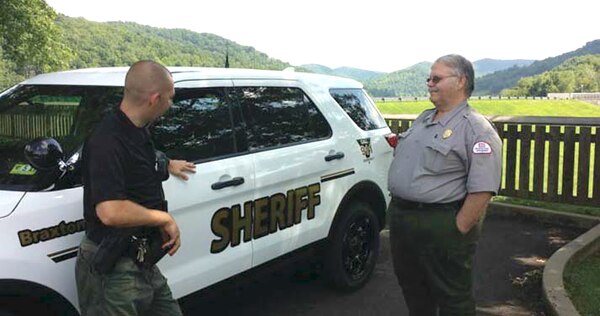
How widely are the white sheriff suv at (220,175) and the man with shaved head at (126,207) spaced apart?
0.23m

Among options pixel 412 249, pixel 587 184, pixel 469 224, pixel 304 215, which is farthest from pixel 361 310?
pixel 587 184

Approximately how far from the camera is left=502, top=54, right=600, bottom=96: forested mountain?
99.0m

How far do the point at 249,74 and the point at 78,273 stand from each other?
1921mm

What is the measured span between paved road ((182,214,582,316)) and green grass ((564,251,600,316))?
259 mm

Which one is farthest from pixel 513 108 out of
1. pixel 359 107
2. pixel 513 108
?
pixel 359 107

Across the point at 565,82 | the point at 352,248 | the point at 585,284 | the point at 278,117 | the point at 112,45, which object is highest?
the point at 112,45

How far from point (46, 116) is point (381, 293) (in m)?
2.95

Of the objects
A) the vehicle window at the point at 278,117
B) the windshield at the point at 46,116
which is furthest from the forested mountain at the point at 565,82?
the windshield at the point at 46,116

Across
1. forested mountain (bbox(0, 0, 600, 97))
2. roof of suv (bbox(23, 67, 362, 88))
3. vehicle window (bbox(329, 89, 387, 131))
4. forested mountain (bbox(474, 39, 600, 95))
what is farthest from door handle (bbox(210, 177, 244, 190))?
forested mountain (bbox(474, 39, 600, 95))

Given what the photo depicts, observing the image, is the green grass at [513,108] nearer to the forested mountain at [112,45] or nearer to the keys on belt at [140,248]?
the forested mountain at [112,45]

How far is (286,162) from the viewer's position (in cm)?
376

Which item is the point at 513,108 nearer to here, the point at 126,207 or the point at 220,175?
the point at 220,175

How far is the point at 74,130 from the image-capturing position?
9.34 ft

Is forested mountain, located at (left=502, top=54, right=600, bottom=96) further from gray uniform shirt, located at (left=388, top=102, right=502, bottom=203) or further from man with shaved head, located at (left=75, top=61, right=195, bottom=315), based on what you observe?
man with shaved head, located at (left=75, top=61, right=195, bottom=315)
